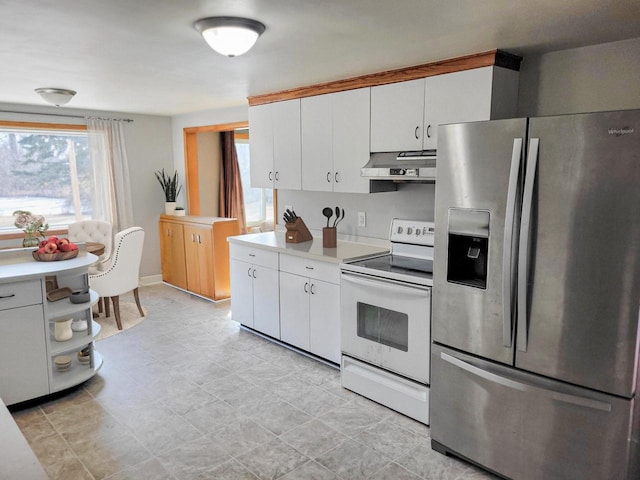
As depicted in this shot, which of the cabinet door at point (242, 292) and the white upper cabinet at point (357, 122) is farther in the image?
the cabinet door at point (242, 292)

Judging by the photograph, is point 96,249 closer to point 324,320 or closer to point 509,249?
point 324,320

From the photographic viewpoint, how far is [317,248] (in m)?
3.76

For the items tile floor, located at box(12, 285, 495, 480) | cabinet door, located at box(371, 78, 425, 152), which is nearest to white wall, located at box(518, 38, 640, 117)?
cabinet door, located at box(371, 78, 425, 152)

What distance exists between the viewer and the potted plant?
6172 millimetres

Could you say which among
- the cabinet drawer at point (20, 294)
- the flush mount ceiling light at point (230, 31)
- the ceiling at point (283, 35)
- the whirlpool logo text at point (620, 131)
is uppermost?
the ceiling at point (283, 35)

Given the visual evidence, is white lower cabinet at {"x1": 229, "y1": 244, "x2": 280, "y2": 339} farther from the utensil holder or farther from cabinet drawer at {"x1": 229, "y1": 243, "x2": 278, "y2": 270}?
the utensil holder

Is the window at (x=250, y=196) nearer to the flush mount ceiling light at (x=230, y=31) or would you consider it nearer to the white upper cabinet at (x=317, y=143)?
the white upper cabinet at (x=317, y=143)

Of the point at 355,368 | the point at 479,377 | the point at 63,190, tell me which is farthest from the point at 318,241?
the point at 63,190

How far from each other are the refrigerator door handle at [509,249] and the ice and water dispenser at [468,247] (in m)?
0.13

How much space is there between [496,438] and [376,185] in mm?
1914

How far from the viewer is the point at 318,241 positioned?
4.14m

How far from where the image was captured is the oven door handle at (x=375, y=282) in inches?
110

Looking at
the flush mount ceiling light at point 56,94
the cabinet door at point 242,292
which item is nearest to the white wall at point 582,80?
the cabinet door at point 242,292

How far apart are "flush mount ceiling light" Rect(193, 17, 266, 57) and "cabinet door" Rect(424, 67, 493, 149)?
49.1 inches
